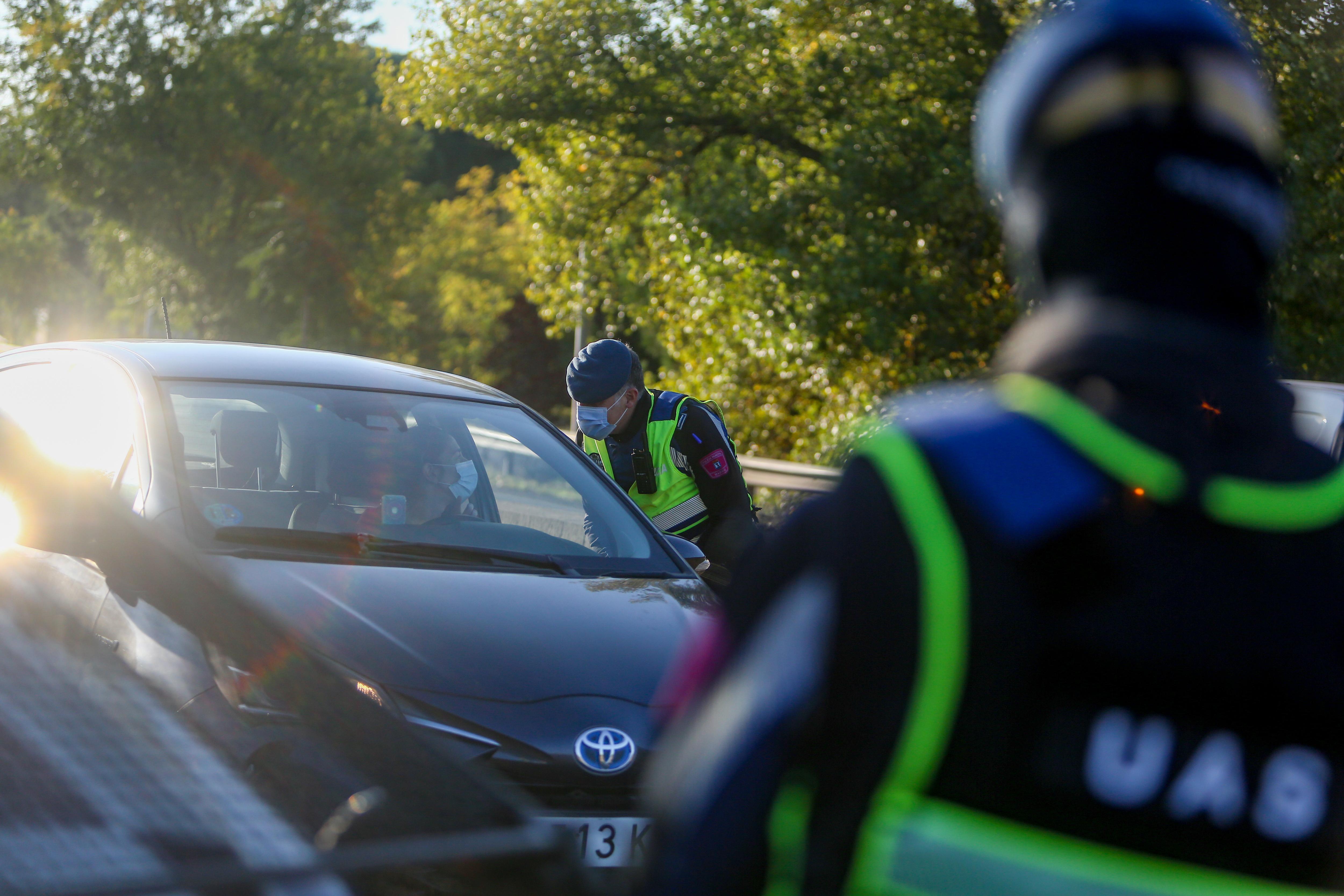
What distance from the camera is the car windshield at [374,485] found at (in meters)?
3.92

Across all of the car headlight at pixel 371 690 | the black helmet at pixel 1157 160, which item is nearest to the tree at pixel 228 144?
the car headlight at pixel 371 690

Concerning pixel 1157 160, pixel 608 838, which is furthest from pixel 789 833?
pixel 608 838

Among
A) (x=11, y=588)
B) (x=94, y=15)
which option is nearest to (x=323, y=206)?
(x=94, y=15)

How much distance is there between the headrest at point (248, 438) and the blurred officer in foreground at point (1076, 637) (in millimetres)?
3473

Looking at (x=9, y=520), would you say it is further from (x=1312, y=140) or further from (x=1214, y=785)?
(x=1312, y=140)

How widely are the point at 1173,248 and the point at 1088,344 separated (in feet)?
0.33

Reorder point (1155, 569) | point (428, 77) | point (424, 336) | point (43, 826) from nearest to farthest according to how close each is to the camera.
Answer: point (1155, 569), point (43, 826), point (428, 77), point (424, 336)

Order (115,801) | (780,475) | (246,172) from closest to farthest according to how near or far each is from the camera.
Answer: (115,801) < (780,475) < (246,172)

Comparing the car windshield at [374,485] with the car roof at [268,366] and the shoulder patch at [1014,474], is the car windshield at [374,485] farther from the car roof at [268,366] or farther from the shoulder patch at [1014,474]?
the shoulder patch at [1014,474]

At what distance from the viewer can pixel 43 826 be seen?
4.05ft

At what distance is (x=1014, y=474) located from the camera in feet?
2.98

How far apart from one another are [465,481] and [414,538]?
608 mm

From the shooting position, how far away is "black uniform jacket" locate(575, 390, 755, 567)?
4.96 meters

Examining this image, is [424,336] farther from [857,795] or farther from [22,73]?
[857,795]
